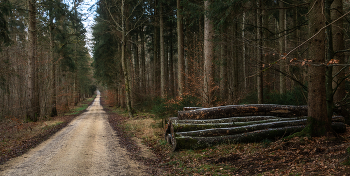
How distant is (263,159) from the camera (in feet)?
16.7

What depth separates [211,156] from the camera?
239 inches

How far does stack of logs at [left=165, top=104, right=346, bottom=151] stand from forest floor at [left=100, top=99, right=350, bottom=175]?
315 mm

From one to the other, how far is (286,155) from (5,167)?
7.89 meters

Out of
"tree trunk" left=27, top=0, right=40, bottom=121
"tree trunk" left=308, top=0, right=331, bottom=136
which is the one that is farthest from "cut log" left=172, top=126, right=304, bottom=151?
"tree trunk" left=27, top=0, right=40, bottom=121

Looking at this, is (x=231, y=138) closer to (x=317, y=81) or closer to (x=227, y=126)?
(x=227, y=126)

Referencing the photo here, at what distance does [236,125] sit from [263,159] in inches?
91.6

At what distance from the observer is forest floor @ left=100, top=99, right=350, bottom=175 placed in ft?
13.4

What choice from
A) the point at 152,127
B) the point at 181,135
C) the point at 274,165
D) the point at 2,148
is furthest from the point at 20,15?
the point at 274,165

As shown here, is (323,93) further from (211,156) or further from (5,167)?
(5,167)

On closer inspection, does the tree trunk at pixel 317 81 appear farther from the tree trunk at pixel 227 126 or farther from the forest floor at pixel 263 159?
the tree trunk at pixel 227 126

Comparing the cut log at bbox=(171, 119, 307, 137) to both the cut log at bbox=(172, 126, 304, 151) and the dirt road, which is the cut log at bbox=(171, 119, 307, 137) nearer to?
the cut log at bbox=(172, 126, 304, 151)

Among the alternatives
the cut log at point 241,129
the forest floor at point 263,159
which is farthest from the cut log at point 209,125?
the forest floor at point 263,159

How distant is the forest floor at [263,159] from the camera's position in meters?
4.09

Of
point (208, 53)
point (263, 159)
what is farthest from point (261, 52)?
point (263, 159)
